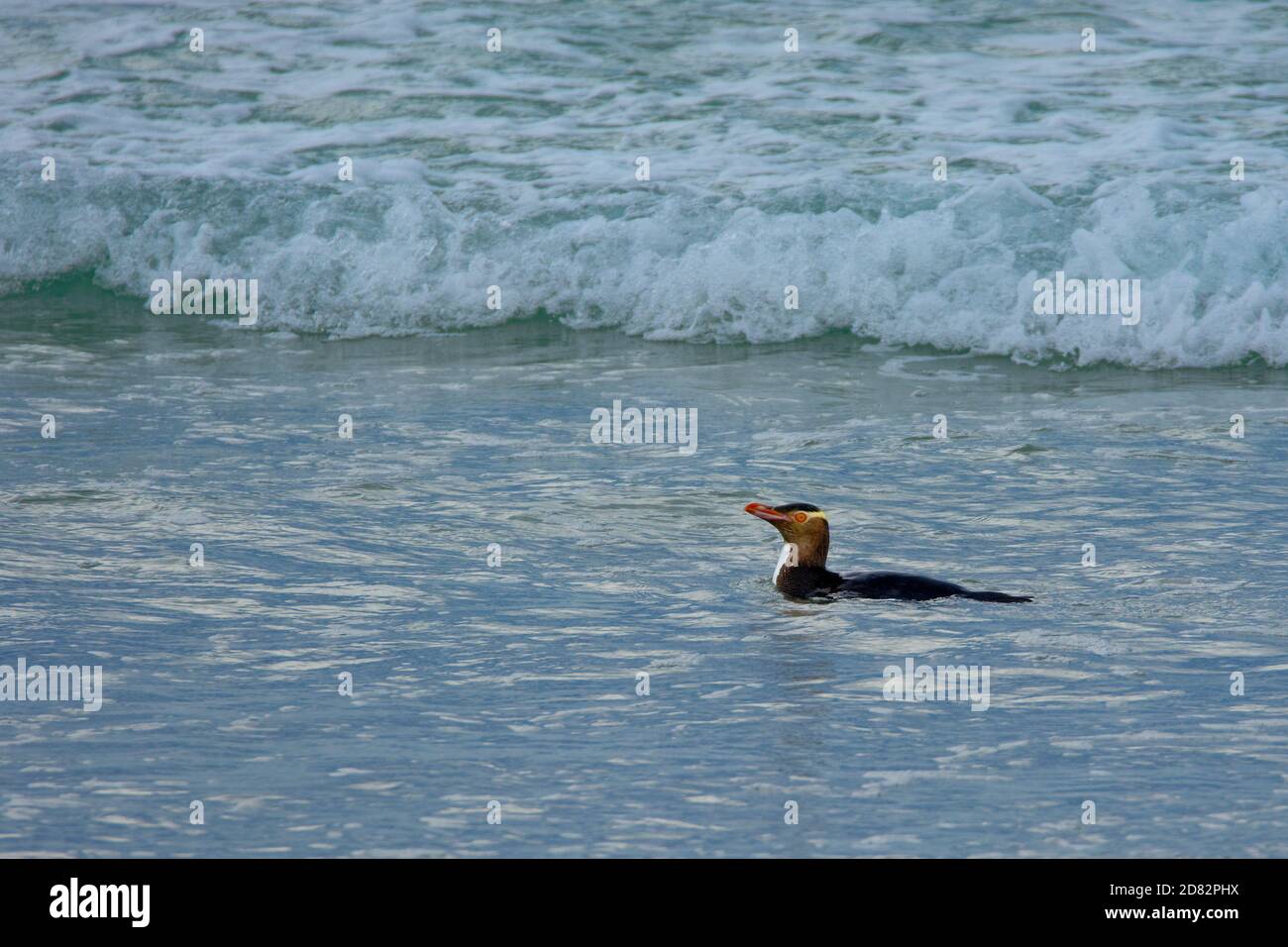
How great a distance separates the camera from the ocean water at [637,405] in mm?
5801

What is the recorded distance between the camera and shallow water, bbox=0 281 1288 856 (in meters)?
5.50

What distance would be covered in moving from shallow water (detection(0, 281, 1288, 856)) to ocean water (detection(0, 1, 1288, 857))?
31 millimetres

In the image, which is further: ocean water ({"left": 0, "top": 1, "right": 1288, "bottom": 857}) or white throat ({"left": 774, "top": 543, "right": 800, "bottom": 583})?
white throat ({"left": 774, "top": 543, "right": 800, "bottom": 583})

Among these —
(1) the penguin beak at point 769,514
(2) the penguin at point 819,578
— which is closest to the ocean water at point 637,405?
(2) the penguin at point 819,578

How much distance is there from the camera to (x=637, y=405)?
39.7 feet

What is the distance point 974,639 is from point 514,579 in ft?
6.81

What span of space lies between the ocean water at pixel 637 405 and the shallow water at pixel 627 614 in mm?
31
